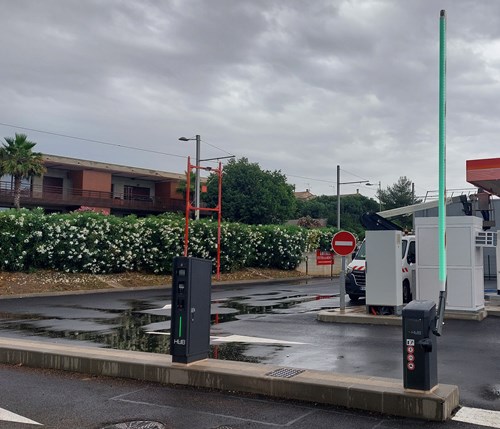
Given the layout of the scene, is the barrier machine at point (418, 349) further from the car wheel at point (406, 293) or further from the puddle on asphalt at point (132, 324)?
the car wheel at point (406, 293)

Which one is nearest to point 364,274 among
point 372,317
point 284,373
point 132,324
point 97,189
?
point 372,317

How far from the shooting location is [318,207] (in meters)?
81.2

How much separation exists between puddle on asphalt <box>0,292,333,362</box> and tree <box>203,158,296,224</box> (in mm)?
34132

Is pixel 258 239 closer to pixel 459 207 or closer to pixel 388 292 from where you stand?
pixel 459 207

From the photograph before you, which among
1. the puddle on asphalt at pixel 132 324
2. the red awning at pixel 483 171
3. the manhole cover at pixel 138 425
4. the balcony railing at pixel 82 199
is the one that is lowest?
the manhole cover at pixel 138 425

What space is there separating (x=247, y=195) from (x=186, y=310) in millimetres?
45794

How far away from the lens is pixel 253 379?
6727 mm

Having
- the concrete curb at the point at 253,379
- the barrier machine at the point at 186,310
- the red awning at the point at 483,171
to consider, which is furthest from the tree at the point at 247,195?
the barrier machine at the point at 186,310

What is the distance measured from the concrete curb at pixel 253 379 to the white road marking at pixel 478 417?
118mm

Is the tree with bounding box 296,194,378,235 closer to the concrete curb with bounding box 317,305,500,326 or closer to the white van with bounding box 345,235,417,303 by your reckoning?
the white van with bounding box 345,235,417,303

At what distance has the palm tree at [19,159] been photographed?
37688 mm

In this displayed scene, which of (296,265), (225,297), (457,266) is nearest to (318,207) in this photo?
(296,265)

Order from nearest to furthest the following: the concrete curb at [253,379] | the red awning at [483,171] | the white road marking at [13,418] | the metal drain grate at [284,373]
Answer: the white road marking at [13,418] → the concrete curb at [253,379] → the metal drain grate at [284,373] → the red awning at [483,171]

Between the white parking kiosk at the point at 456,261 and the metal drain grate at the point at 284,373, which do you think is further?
the white parking kiosk at the point at 456,261
